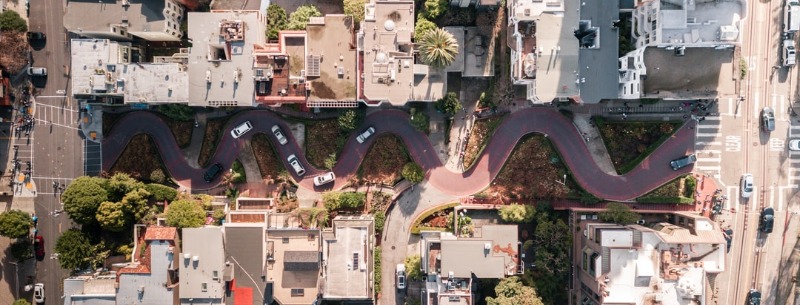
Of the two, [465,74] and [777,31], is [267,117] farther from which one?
[777,31]

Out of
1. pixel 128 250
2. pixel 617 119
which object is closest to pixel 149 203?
pixel 128 250

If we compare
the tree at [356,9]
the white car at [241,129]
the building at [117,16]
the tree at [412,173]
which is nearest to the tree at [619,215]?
the tree at [412,173]

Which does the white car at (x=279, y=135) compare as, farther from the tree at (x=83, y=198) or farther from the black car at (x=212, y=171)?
the tree at (x=83, y=198)

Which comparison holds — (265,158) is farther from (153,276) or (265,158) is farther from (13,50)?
(13,50)

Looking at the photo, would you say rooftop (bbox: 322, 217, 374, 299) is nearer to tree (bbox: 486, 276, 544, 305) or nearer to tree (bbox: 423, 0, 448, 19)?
tree (bbox: 486, 276, 544, 305)

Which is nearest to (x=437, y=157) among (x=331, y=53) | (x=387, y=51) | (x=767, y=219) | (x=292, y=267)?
(x=387, y=51)
